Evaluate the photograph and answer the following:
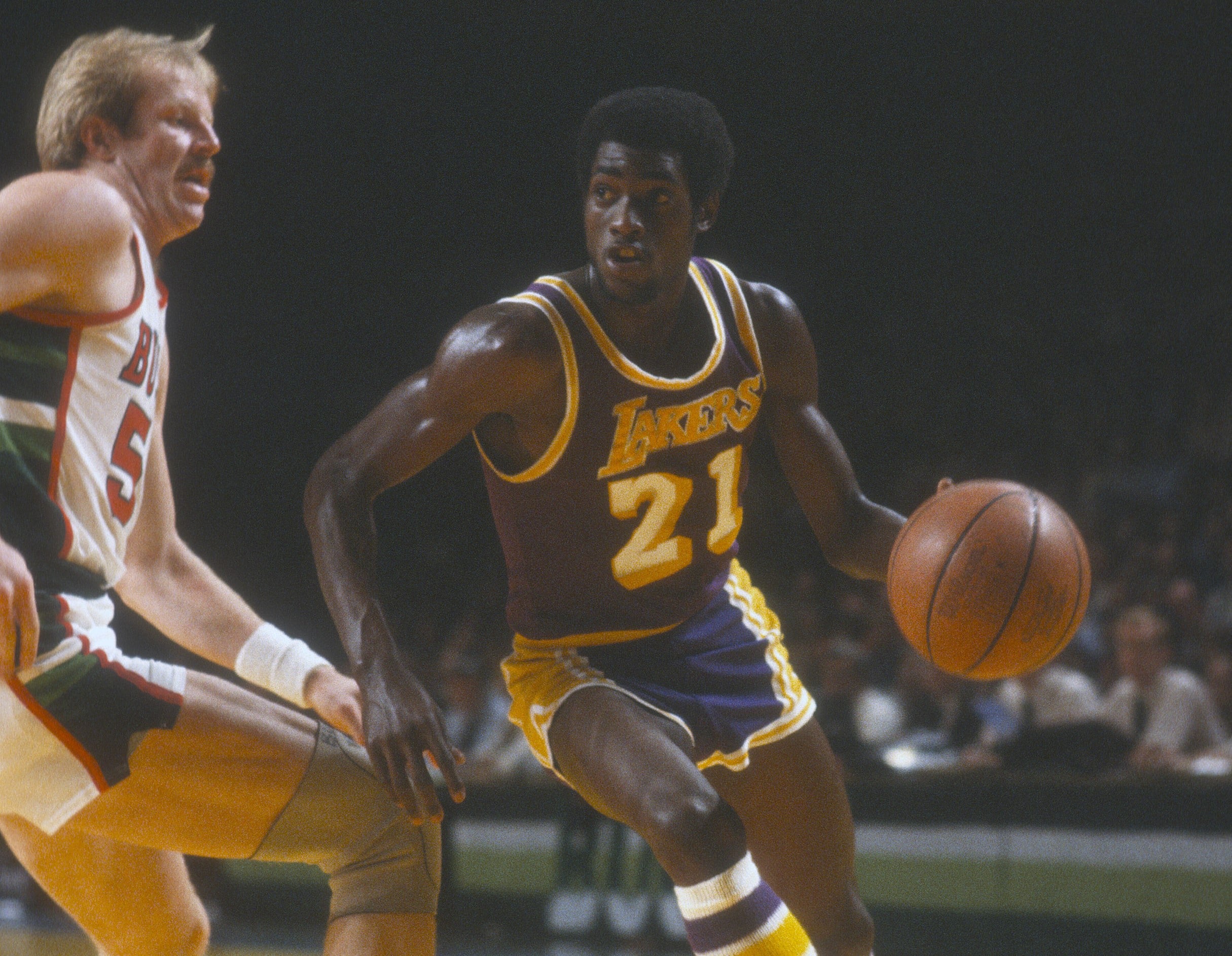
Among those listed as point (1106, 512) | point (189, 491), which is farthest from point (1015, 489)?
point (189, 491)

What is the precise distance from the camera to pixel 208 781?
217 cm

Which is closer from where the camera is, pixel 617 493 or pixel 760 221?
pixel 617 493

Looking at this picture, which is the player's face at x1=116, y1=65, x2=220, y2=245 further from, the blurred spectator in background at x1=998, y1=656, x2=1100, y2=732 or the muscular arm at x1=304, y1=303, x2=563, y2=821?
the blurred spectator in background at x1=998, y1=656, x2=1100, y2=732

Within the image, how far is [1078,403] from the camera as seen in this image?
1002 centimetres

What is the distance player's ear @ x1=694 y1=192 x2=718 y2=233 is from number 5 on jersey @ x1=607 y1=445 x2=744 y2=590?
47 cm

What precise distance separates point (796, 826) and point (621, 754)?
597 millimetres

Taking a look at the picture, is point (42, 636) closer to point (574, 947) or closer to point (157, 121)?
point (157, 121)

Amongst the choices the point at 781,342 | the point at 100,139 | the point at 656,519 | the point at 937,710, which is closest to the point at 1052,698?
the point at 937,710

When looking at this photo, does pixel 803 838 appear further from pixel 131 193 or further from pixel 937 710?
pixel 937 710

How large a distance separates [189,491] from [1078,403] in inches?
267

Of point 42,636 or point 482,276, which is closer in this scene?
point 42,636

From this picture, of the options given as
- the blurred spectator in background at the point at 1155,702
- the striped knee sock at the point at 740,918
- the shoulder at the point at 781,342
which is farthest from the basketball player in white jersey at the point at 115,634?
the blurred spectator in background at the point at 1155,702

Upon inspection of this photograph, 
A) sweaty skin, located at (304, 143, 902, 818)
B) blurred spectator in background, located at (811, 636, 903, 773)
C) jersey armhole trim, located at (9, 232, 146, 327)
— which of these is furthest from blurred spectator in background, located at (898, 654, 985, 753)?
jersey armhole trim, located at (9, 232, 146, 327)

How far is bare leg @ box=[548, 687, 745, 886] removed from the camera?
7.23 feet
